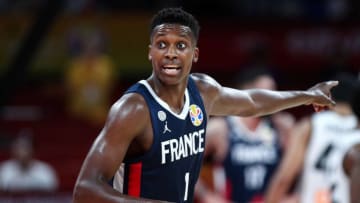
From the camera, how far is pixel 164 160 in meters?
5.05

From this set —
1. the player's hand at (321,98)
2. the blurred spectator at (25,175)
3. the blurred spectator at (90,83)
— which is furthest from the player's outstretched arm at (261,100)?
the blurred spectator at (90,83)

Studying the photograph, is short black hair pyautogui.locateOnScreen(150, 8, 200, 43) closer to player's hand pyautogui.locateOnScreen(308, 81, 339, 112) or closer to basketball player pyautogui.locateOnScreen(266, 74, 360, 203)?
player's hand pyautogui.locateOnScreen(308, 81, 339, 112)

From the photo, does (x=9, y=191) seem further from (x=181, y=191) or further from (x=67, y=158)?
(x=181, y=191)

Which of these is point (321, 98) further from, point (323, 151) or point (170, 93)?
point (323, 151)

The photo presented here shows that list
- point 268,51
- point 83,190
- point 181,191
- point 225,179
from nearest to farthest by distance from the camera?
point 83,190 < point 181,191 < point 225,179 < point 268,51

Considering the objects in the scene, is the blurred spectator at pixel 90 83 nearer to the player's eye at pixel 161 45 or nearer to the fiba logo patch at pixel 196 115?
the fiba logo patch at pixel 196 115

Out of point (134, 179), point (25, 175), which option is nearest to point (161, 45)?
point (134, 179)

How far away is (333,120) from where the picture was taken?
775 centimetres

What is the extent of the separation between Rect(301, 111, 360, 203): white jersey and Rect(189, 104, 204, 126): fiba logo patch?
2.40 m

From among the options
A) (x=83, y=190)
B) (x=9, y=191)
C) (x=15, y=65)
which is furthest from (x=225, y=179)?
(x=83, y=190)

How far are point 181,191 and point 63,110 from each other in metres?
9.51

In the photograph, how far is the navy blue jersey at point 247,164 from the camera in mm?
8852

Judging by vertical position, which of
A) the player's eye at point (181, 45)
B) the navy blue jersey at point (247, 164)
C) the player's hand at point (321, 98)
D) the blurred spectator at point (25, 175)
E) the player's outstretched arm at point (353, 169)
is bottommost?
the blurred spectator at point (25, 175)

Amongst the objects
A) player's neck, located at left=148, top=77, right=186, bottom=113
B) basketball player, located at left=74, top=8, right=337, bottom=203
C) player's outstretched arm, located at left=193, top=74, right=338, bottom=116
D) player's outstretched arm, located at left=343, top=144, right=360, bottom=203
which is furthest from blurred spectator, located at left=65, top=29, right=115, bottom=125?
player's neck, located at left=148, top=77, right=186, bottom=113
